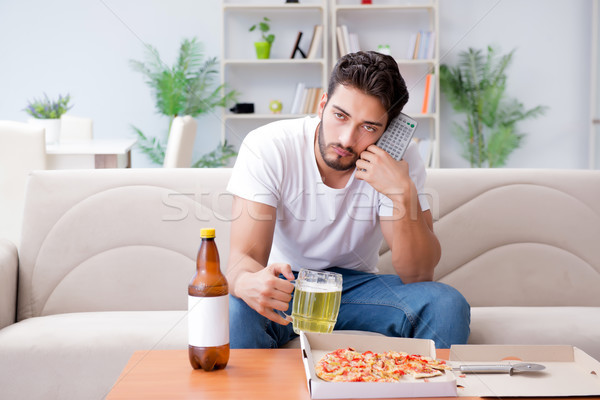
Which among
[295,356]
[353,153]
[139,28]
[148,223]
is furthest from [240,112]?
[295,356]

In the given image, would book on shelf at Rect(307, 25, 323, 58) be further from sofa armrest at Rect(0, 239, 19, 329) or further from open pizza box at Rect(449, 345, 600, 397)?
open pizza box at Rect(449, 345, 600, 397)

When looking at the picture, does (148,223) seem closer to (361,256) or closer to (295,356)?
(361,256)

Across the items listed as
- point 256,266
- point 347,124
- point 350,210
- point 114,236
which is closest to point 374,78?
point 347,124

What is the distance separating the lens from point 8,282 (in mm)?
1684

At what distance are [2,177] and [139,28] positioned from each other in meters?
2.71

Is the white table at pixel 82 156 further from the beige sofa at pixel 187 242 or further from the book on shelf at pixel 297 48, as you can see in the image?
the book on shelf at pixel 297 48

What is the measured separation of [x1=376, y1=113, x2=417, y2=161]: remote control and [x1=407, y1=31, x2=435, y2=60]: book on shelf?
3.38m

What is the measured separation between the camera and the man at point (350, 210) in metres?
1.43

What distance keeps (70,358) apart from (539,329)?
119cm

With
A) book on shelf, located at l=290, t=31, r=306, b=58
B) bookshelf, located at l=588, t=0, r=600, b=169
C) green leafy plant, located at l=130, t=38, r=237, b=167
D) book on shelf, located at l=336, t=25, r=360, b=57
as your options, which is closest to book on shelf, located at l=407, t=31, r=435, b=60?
book on shelf, located at l=336, t=25, r=360, b=57

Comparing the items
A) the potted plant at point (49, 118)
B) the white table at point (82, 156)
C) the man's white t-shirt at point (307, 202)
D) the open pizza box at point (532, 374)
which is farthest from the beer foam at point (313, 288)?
the potted plant at point (49, 118)

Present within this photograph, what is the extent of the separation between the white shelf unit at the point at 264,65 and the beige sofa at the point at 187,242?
2.98 m

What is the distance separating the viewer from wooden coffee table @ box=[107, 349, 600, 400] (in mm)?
976

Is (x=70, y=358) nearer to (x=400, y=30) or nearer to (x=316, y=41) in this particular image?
(x=316, y=41)
